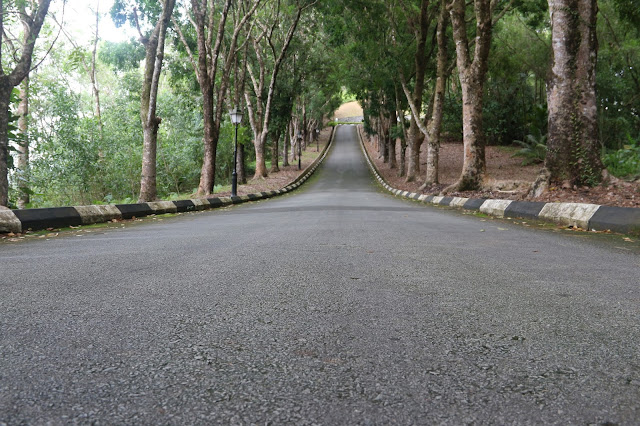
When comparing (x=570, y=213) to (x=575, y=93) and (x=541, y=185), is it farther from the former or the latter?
(x=575, y=93)

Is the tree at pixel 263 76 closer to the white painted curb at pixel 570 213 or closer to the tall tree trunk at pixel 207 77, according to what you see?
the tall tree trunk at pixel 207 77

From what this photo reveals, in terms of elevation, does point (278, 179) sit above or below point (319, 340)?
above

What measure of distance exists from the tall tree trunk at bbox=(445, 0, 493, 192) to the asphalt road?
35.1ft

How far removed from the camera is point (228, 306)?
260 centimetres

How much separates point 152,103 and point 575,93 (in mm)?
10521

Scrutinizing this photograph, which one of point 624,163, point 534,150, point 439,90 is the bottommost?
point 624,163

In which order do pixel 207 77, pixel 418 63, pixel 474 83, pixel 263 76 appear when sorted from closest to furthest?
1. pixel 474 83
2. pixel 207 77
3. pixel 418 63
4. pixel 263 76

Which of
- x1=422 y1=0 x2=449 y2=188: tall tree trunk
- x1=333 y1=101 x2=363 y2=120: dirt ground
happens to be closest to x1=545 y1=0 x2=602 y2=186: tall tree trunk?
x1=422 y1=0 x2=449 y2=188: tall tree trunk

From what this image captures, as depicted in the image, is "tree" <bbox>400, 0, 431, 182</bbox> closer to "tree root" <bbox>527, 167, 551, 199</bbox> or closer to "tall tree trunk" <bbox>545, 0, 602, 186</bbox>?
"tree root" <bbox>527, 167, 551, 199</bbox>

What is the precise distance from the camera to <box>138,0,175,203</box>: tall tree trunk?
13500 millimetres

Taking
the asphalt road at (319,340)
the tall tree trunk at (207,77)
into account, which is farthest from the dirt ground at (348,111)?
the asphalt road at (319,340)

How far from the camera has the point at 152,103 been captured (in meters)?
13.6

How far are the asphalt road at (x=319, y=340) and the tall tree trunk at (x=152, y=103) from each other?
393 inches

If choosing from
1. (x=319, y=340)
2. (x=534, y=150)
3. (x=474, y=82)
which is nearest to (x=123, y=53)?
(x=474, y=82)
